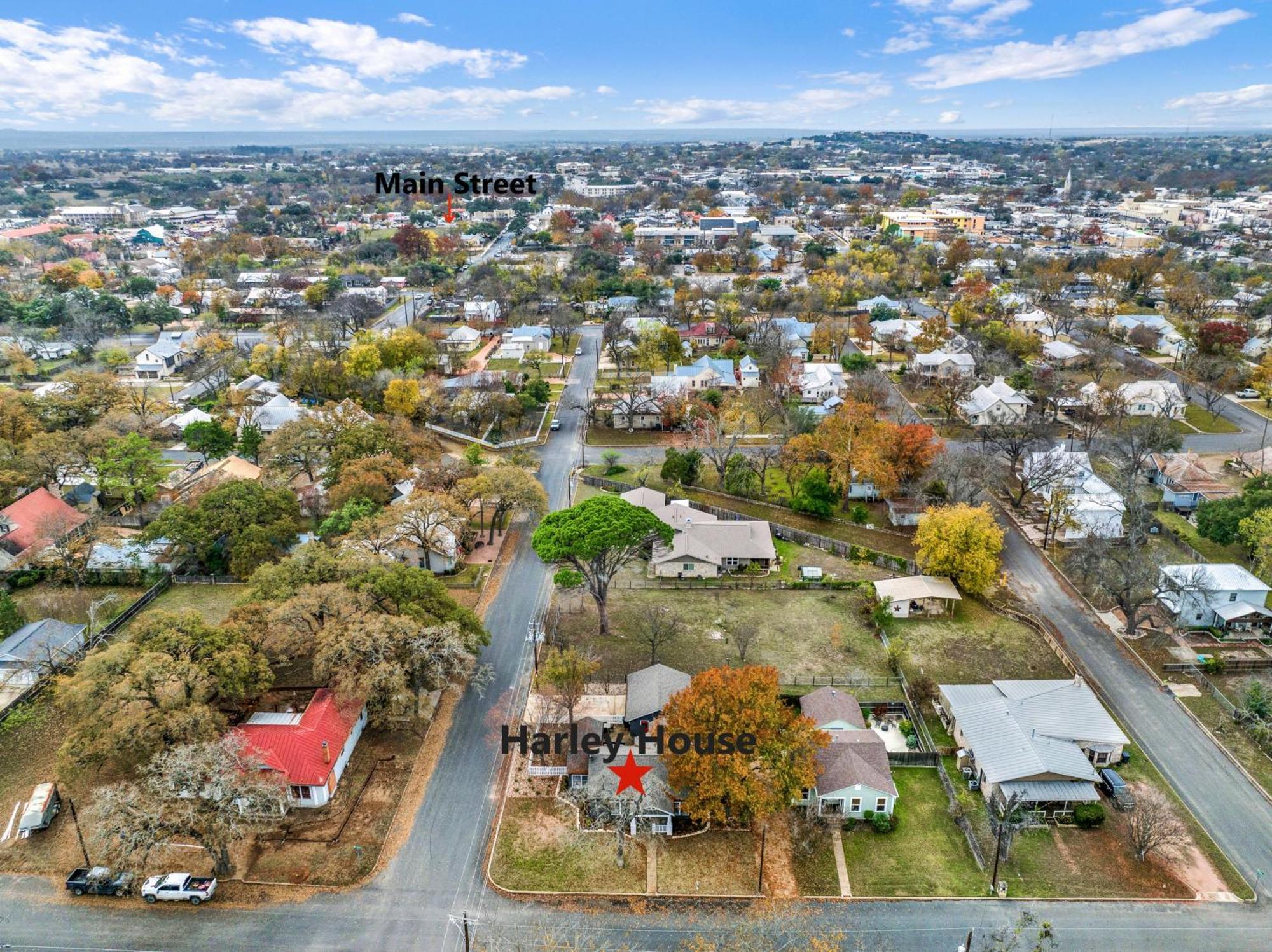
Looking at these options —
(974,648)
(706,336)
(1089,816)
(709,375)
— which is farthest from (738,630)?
(706,336)

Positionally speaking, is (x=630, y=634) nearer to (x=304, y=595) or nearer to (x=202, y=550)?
(x=304, y=595)

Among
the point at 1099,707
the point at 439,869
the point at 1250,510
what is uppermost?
the point at 1250,510

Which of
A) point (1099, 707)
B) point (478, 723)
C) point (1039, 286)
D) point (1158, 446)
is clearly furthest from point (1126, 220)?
point (478, 723)

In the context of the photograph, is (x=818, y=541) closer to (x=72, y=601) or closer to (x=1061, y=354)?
(x=72, y=601)

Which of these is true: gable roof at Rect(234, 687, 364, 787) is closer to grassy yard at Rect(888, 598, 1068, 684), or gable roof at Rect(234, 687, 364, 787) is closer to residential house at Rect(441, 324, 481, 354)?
grassy yard at Rect(888, 598, 1068, 684)

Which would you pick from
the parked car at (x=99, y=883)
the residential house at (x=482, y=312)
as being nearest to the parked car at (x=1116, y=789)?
the parked car at (x=99, y=883)

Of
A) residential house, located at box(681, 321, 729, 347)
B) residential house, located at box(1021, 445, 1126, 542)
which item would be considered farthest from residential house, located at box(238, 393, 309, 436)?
residential house, located at box(1021, 445, 1126, 542)

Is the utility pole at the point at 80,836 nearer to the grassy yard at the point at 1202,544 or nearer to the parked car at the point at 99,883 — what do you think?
the parked car at the point at 99,883
